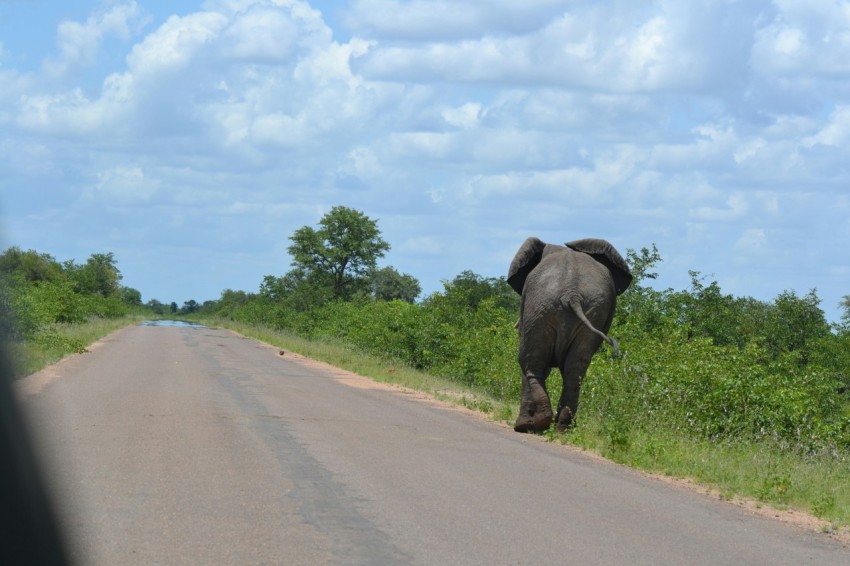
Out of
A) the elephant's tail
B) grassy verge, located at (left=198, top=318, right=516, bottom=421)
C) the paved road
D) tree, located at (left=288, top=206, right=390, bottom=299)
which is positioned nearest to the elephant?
the elephant's tail

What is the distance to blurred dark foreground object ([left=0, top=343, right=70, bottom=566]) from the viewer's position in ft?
12.2

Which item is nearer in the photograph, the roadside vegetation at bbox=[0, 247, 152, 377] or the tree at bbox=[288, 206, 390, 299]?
the roadside vegetation at bbox=[0, 247, 152, 377]

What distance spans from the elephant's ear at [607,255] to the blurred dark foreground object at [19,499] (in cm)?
1219

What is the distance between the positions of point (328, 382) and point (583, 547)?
622 inches

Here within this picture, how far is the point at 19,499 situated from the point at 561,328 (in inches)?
452

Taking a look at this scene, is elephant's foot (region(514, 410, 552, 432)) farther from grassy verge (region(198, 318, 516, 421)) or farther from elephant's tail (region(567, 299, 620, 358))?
grassy verge (region(198, 318, 516, 421))

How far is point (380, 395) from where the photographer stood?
67.1 ft

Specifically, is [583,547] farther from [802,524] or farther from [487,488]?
[802,524]

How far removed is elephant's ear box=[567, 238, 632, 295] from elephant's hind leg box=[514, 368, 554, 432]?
2.18 metres

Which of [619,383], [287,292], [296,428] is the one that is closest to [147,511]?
[296,428]

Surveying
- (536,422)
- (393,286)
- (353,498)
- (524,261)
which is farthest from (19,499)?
(393,286)

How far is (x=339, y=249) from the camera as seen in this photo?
68.8m

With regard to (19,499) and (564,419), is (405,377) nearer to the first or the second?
(564,419)

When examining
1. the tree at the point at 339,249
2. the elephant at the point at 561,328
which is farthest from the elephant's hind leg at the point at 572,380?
the tree at the point at 339,249
